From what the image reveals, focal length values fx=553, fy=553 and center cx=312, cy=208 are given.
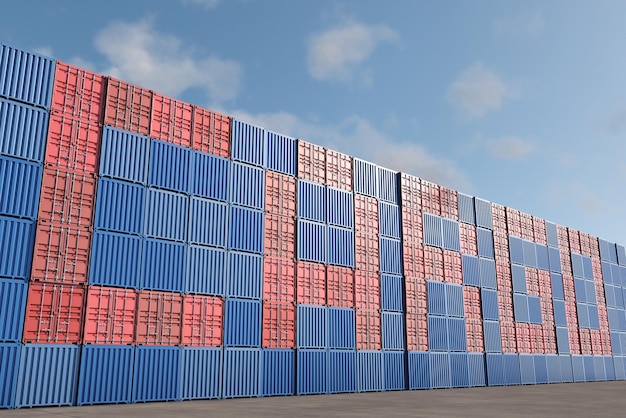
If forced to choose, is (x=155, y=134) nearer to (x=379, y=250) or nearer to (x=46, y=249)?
(x=46, y=249)

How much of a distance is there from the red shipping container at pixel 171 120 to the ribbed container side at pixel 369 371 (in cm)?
1675

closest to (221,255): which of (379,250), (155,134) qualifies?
(155,134)

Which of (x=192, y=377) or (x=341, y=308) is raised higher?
(x=341, y=308)

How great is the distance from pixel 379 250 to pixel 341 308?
219 inches

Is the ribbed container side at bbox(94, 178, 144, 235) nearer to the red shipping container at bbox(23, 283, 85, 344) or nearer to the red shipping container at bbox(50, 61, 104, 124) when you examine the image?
the red shipping container at bbox(23, 283, 85, 344)

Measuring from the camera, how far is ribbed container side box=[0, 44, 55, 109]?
77.6 ft

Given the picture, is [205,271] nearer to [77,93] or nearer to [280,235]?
[280,235]

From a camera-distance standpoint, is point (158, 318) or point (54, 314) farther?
point (158, 318)

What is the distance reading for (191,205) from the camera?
28.4 metres

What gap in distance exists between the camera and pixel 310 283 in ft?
108

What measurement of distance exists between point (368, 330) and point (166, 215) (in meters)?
15.3

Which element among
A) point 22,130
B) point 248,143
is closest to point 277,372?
point 248,143

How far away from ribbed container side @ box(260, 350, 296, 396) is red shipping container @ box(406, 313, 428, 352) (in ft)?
33.4

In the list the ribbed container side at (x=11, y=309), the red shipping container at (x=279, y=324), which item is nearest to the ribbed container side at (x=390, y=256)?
the red shipping container at (x=279, y=324)
